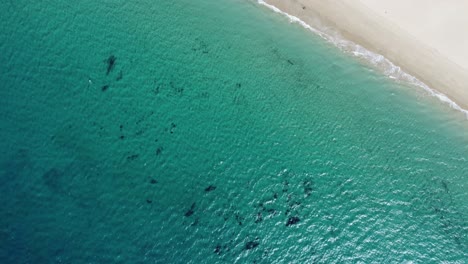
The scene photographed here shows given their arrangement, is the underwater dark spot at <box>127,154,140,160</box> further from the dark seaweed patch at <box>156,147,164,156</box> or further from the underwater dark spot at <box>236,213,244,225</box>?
the underwater dark spot at <box>236,213,244,225</box>

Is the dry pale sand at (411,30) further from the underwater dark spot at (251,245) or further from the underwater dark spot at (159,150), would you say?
the underwater dark spot at (251,245)

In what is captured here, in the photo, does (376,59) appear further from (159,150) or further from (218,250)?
(218,250)

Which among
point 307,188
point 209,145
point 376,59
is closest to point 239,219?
point 307,188

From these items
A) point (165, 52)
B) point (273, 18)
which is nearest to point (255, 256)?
point (165, 52)

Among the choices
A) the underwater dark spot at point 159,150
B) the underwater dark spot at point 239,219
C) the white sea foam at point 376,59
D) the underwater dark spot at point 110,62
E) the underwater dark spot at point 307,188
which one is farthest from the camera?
the white sea foam at point 376,59

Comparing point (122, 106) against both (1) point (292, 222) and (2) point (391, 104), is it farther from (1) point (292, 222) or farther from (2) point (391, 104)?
(2) point (391, 104)

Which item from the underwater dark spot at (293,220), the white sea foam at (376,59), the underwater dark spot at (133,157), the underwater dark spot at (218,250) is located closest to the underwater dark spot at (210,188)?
the underwater dark spot at (218,250)
